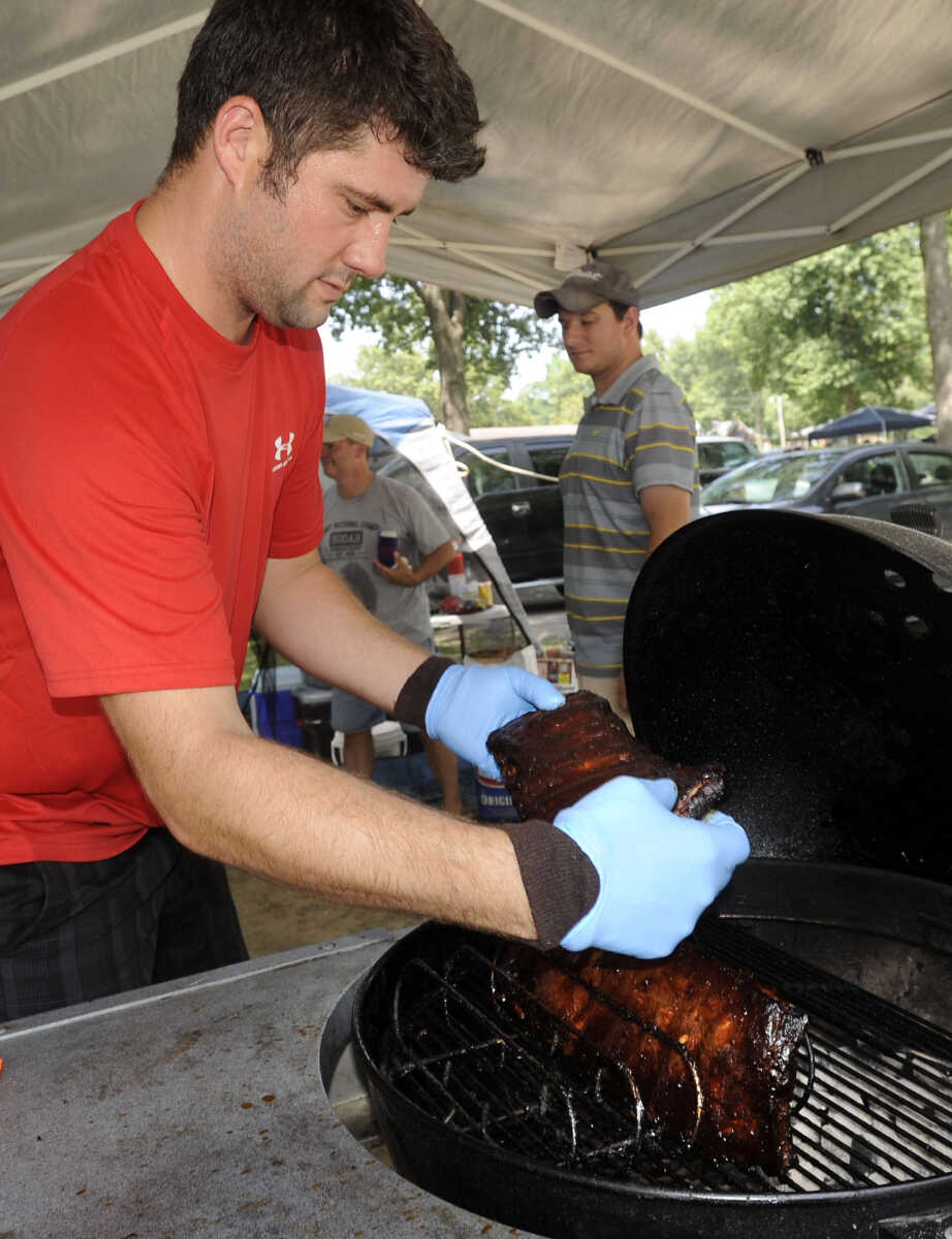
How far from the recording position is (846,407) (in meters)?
35.9

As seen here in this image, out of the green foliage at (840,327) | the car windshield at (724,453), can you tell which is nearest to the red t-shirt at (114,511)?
the car windshield at (724,453)

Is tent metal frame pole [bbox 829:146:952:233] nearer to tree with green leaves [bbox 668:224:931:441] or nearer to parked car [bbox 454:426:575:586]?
parked car [bbox 454:426:575:586]

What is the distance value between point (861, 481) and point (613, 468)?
9948 mm

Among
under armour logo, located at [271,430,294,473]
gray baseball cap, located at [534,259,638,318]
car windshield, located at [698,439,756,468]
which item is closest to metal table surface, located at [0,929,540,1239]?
under armour logo, located at [271,430,294,473]

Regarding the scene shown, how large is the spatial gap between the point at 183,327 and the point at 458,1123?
1439 millimetres

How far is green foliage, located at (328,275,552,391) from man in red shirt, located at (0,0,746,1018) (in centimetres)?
1749

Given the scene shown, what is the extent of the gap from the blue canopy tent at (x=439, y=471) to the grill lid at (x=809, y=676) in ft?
16.4

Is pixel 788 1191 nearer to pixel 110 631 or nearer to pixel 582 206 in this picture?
pixel 110 631

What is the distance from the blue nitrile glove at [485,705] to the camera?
7.23ft

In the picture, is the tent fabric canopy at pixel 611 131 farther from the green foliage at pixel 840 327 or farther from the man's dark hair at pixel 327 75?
the green foliage at pixel 840 327

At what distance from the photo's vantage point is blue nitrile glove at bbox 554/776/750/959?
1493 mm

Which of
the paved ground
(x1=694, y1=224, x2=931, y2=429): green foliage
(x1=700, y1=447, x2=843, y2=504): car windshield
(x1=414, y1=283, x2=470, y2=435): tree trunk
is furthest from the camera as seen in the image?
(x1=694, y1=224, x2=931, y2=429): green foliage

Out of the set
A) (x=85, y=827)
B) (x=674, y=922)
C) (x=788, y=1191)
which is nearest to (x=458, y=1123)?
(x=674, y=922)

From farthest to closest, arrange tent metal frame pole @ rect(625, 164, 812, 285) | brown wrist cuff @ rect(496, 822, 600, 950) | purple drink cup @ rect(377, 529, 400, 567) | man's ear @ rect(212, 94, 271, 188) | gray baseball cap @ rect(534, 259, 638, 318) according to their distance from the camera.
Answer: purple drink cup @ rect(377, 529, 400, 567), tent metal frame pole @ rect(625, 164, 812, 285), gray baseball cap @ rect(534, 259, 638, 318), man's ear @ rect(212, 94, 271, 188), brown wrist cuff @ rect(496, 822, 600, 950)
